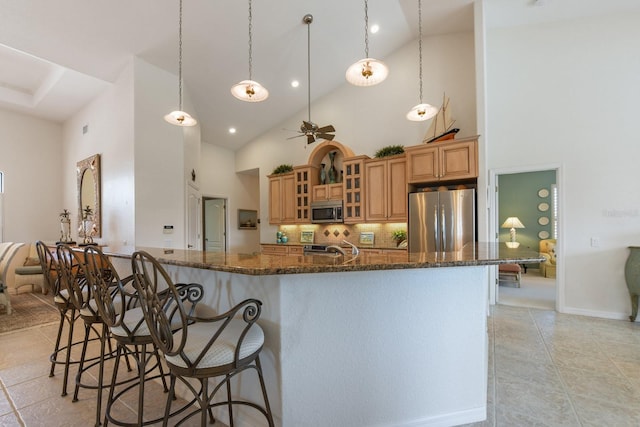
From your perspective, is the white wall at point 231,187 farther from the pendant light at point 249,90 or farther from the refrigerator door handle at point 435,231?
the refrigerator door handle at point 435,231

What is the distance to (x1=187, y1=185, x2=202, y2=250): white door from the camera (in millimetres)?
5027

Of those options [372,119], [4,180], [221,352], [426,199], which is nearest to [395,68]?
[372,119]

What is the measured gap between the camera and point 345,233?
561 centimetres

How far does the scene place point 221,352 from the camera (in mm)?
1231

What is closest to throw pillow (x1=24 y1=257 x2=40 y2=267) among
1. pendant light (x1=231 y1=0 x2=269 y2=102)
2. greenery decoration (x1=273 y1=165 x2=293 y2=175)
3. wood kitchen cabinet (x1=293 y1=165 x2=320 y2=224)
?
greenery decoration (x1=273 y1=165 x2=293 y2=175)

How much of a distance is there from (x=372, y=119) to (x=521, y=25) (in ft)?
8.07

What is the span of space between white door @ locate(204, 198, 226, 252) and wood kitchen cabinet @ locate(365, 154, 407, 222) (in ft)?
12.4

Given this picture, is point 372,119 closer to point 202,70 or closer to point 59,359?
point 202,70

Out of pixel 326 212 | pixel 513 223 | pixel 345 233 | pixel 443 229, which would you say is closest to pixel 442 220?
pixel 443 229

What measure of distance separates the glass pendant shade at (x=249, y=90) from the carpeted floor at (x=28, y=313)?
377 centimetres

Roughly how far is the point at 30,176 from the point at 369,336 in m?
7.90

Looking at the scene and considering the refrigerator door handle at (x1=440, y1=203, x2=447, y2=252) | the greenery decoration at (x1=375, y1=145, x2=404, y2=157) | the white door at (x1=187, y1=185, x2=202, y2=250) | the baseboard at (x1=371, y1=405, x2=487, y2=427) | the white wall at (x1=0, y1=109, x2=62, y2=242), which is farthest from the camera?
the white wall at (x1=0, y1=109, x2=62, y2=242)

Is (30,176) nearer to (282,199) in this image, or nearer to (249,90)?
(282,199)

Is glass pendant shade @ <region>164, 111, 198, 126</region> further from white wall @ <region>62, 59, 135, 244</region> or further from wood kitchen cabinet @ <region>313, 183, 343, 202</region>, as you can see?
wood kitchen cabinet @ <region>313, 183, 343, 202</region>
